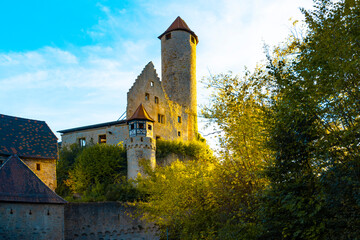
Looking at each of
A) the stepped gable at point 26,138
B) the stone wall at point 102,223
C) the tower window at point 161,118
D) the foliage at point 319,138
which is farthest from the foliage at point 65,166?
the foliage at point 319,138

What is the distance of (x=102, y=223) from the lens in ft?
70.7

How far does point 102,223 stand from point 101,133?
11990mm

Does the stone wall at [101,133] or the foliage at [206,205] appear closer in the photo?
the foliage at [206,205]

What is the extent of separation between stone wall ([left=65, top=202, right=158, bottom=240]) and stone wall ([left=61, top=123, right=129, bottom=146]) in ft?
29.8

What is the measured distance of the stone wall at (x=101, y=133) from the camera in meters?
31.1

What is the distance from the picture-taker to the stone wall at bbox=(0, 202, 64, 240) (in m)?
17.8

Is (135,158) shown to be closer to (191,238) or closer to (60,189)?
(60,189)

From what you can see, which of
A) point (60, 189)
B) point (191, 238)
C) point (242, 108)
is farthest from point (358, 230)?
point (60, 189)

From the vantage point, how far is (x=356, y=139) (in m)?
9.03

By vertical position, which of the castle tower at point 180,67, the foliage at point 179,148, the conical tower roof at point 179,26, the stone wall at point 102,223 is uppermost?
the conical tower roof at point 179,26

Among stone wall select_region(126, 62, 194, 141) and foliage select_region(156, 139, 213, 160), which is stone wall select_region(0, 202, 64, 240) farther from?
stone wall select_region(126, 62, 194, 141)

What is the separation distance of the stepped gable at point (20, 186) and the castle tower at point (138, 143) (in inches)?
328

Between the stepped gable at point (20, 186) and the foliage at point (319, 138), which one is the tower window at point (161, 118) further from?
the foliage at point (319, 138)

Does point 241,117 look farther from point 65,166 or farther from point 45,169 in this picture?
point 65,166
